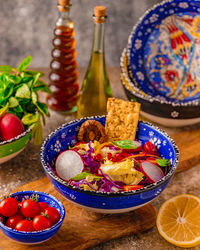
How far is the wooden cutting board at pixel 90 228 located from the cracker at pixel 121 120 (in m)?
0.29

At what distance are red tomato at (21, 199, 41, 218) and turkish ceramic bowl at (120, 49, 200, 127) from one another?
77 cm

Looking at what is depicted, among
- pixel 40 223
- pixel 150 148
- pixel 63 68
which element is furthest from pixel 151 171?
pixel 63 68

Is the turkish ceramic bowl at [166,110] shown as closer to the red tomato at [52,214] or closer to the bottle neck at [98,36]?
the bottle neck at [98,36]

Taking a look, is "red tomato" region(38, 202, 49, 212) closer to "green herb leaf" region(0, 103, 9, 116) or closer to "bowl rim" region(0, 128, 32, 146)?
"bowl rim" region(0, 128, 32, 146)

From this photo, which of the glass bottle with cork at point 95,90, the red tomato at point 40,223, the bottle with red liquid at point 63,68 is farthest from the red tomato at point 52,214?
the bottle with red liquid at point 63,68

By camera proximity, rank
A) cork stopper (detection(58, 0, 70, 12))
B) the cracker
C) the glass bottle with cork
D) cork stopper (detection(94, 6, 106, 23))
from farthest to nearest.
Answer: the glass bottle with cork → cork stopper (detection(58, 0, 70, 12)) → cork stopper (detection(94, 6, 106, 23)) → the cracker

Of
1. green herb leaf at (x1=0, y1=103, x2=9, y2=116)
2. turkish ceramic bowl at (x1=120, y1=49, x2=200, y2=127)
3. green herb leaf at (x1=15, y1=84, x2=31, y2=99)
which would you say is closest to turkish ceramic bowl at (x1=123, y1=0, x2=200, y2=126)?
turkish ceramic bowl at (x1=120, y1=49, x2=200, y2=127)

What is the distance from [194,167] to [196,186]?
129mm

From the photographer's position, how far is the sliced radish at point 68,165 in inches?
52.5

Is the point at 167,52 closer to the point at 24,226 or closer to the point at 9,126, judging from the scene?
the point at 9,126

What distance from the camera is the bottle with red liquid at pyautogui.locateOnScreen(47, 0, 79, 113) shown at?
1.84 metres

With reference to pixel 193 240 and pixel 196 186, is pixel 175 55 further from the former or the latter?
pixel 193 240

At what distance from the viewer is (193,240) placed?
1237 millimetres

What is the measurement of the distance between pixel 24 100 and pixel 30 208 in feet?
1.93
